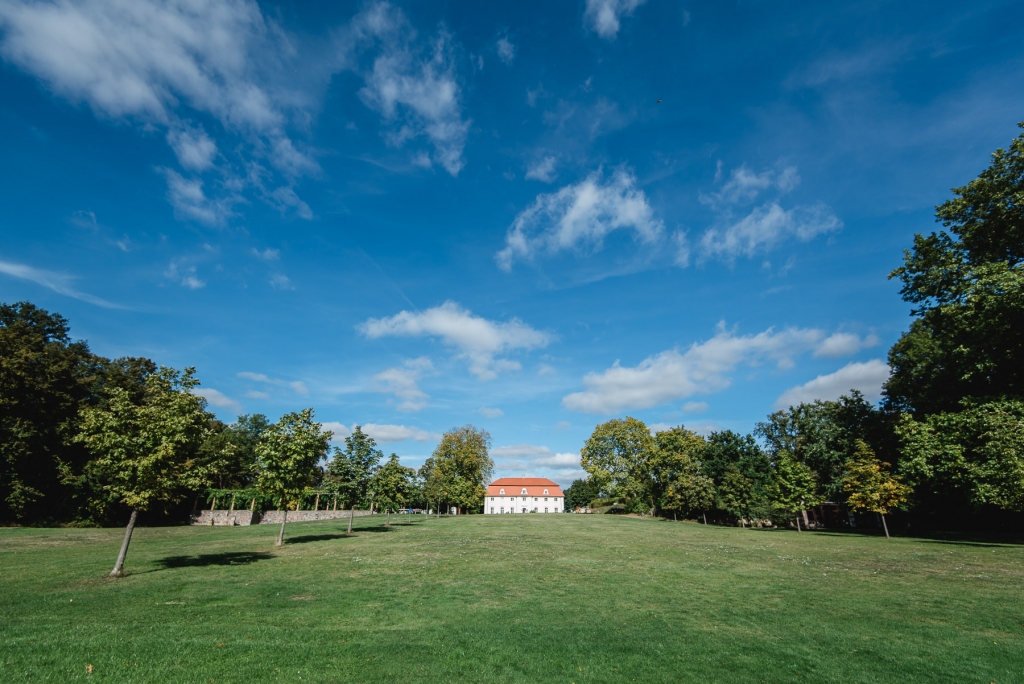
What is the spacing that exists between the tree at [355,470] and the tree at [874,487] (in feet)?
141

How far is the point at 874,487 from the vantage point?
38375 mm

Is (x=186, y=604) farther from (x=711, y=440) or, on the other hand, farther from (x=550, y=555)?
(x=711, y=440)

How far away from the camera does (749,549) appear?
87.4ft

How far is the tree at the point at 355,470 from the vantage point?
3778cm

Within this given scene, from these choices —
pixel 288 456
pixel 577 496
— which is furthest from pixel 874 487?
pixel 577 496

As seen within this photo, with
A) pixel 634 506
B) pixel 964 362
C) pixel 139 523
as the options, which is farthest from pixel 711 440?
pixel 139 523

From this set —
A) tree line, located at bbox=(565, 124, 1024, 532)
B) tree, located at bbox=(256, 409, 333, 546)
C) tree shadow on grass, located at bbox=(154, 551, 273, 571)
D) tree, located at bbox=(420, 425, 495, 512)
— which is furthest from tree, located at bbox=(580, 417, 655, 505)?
tree shadow on grass, located at bbox=(154, 551, 273, 571)

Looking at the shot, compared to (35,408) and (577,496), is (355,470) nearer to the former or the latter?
(35,408)

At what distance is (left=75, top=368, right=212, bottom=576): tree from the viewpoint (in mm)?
15414

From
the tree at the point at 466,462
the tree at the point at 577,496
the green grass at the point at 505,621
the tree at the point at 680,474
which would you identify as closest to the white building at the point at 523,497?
the tree at the point at 577,496

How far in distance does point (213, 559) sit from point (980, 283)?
43750mm

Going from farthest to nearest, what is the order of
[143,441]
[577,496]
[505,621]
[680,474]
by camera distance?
[577,496] < [680,474] < [143,441] < [505,621]

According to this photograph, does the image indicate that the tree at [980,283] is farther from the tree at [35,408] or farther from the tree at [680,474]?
the tree at [35,408]

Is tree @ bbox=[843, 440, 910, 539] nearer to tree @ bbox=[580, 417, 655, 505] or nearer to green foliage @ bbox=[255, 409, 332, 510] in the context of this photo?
tree @ bbox=[580, 417, 655, 505]
